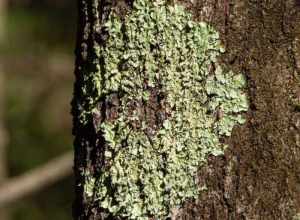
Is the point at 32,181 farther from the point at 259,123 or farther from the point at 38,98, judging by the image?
the point at 259,123

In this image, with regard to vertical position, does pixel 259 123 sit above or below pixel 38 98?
above

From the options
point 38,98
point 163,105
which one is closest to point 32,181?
point 38,98

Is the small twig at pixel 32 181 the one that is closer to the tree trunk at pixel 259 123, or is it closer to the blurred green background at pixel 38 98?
the blurred green background at pixel 38 98

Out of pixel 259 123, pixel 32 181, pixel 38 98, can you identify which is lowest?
pixel 32 181

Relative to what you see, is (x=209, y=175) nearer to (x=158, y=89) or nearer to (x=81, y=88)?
(x=158, y=89)

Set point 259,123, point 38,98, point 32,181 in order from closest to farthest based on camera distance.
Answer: point 259,123
point 32,181
point 38,98

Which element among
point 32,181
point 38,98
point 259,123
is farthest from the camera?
point 38,98

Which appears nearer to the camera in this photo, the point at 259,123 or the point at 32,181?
the point at 259,123

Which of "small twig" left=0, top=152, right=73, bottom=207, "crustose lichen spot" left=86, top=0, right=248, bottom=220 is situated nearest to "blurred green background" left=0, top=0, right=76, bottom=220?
"small twig" left=0, top=152, right=73, bottom=207

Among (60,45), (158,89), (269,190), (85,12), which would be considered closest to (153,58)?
(158,89)
